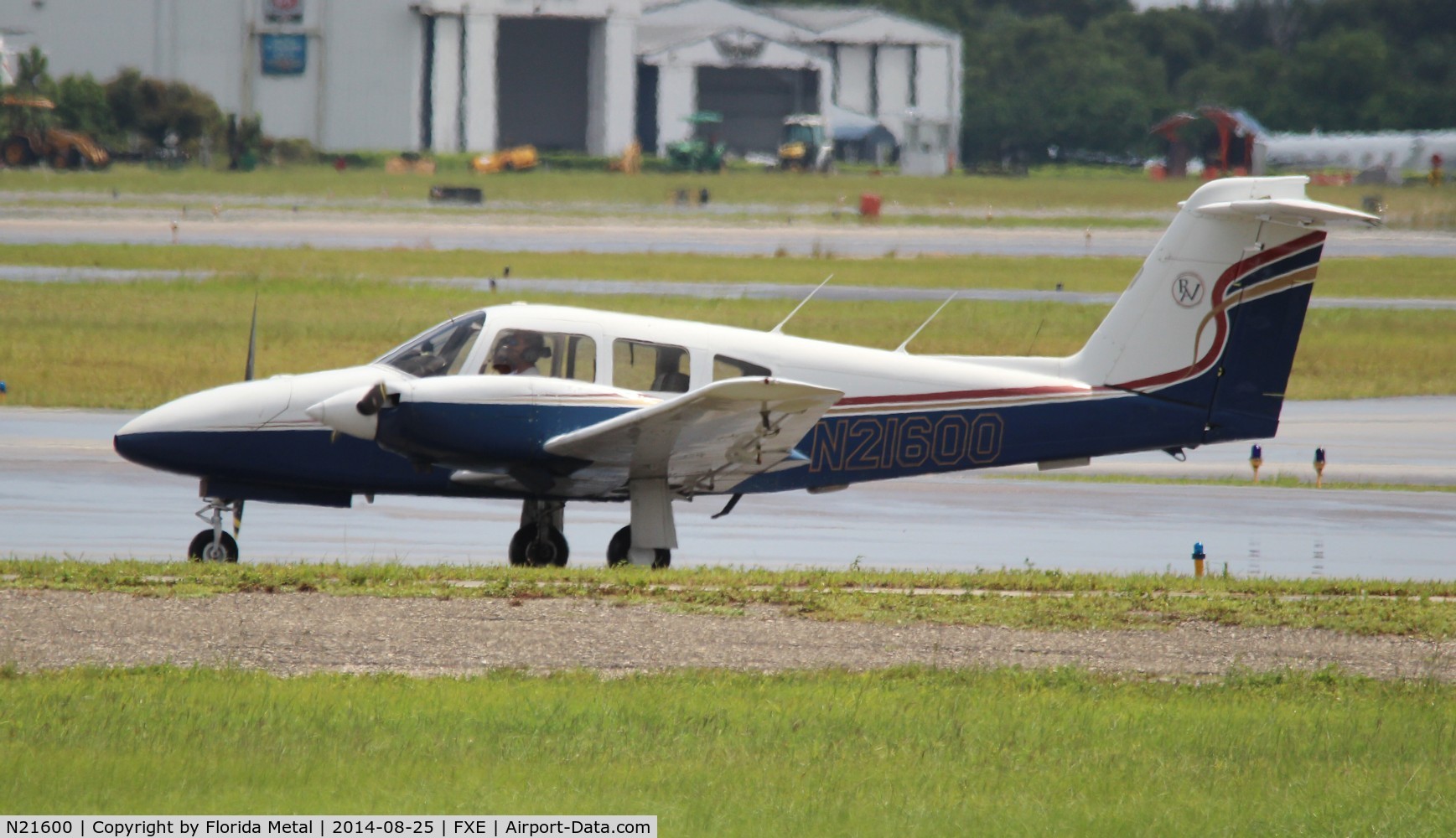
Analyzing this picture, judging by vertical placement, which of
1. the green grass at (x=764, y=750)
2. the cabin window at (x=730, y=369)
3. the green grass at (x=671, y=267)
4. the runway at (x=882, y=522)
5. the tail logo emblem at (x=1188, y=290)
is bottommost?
the runway at (x=882, y=522)

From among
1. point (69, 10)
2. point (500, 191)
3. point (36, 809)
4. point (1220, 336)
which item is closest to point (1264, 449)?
point (1220, 336)

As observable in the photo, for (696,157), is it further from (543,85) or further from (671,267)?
(671,267)

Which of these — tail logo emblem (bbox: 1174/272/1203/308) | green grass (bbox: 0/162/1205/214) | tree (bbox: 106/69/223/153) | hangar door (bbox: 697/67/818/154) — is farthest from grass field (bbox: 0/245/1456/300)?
hangar door (bbox: 697/67/818/154)

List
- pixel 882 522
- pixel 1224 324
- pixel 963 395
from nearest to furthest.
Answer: pixel 963 395, pixel 1224 324, pixel 882 522

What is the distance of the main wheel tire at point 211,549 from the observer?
12.6 metres

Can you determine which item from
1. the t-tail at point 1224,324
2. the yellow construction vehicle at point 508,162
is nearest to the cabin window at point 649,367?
the t-tail at point 1224,324

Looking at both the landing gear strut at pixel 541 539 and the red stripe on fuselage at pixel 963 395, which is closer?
the landing gear strut at pixel 541 539

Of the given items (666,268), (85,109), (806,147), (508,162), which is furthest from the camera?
(806,147)

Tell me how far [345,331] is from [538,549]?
685 inches

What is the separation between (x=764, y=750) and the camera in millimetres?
7738

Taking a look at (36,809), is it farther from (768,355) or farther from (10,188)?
(10,188)

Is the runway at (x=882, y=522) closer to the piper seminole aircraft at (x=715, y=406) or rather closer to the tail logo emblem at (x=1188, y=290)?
the piper seminole aircraft at (x=715, y=406)

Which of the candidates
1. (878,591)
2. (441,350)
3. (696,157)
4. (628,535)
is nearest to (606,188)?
(696,157)
